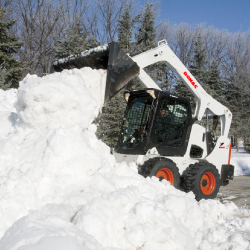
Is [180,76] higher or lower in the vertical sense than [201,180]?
higher

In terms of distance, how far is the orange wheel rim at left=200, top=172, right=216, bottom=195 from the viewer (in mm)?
6136

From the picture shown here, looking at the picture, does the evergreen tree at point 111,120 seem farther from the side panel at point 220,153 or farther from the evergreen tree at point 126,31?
the evergreen tree at point 126,31

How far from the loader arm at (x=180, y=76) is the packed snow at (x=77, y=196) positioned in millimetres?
1715

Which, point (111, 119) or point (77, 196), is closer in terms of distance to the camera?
point (77, 196)

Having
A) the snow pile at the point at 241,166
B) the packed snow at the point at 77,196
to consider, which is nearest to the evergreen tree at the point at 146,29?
the snow pile at the point at 241,166

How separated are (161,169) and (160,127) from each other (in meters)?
0.95

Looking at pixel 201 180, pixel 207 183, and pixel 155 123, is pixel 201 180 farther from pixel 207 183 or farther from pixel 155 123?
pixel 155 123

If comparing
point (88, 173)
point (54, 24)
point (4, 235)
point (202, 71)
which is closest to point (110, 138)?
point (88, 173)

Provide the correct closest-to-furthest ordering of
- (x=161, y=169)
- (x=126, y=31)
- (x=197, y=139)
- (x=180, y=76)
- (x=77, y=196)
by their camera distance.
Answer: (x=77, y=196) < (x=161, y=169) < (x=180, y=76) < (x=197, y=139) < (x=126, y=31)

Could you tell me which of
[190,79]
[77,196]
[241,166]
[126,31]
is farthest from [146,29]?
[77,196]

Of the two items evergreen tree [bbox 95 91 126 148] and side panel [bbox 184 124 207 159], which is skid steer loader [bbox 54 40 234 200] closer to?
side panel [bbox 184 124 207 159]

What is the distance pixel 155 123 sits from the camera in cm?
592

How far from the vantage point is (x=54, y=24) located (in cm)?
2938

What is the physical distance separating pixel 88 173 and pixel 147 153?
7.31 feet
